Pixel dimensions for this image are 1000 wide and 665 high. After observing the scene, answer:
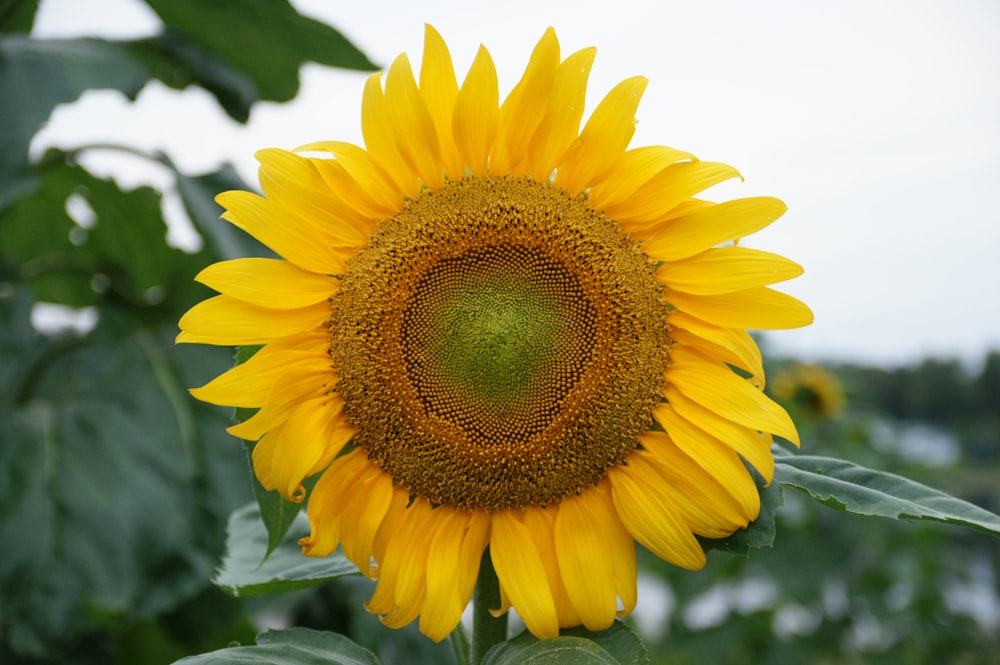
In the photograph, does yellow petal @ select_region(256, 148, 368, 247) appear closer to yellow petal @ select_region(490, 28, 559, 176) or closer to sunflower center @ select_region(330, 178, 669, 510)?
sunflower center @ select_region(330, 178, 669, 510)

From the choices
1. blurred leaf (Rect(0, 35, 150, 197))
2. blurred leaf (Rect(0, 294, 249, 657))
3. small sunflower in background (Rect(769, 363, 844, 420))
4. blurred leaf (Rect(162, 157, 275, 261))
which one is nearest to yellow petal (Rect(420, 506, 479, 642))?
blurred leaf (Rect(162, 157, 275, 261))

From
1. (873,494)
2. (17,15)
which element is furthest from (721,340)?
(17,15)

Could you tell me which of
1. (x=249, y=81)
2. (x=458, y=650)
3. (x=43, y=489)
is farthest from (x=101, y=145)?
(x=458, y=650)

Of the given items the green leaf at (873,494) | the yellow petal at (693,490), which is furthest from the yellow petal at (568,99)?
the green leaf at (873,494)

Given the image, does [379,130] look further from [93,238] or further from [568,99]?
[93,238]

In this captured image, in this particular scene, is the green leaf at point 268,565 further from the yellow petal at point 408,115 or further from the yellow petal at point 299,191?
the yellow petal at point 408,115
